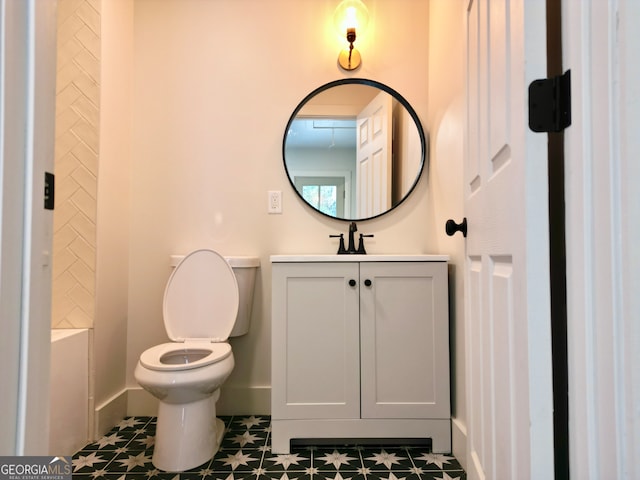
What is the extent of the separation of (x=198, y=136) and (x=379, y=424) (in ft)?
5.70

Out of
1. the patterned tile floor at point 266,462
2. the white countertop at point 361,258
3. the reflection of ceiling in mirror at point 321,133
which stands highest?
the reflection of ceiling in mirror at point 321,133

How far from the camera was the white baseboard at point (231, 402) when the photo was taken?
6.29ft

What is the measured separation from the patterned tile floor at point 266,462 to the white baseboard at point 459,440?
3 cm

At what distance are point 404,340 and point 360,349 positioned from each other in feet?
0.65

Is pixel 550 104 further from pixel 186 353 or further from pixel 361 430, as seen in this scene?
pixel 186 353

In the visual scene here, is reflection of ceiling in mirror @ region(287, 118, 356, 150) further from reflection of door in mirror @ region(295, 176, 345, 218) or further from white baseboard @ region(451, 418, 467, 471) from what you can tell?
white baseboard @ region(451, 418, 467, 471)

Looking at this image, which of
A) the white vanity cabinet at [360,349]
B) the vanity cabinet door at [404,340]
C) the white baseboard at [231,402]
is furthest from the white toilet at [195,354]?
the vanity cabinet door at [404,340]

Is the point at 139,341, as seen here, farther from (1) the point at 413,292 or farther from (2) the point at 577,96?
(2) the point at 577,96

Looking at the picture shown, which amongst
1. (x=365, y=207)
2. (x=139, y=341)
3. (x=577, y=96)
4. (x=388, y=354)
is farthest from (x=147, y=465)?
(x=577, y=96)

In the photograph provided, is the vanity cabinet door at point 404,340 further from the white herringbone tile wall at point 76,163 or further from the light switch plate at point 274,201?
the white herringbone tile wall at point 76,163

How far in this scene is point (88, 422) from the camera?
5.33ft

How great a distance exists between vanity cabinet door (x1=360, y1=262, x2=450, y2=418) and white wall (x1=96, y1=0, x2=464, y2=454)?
44cm

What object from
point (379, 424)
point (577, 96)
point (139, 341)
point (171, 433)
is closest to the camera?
point (577, 96)

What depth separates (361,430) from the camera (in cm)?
154
